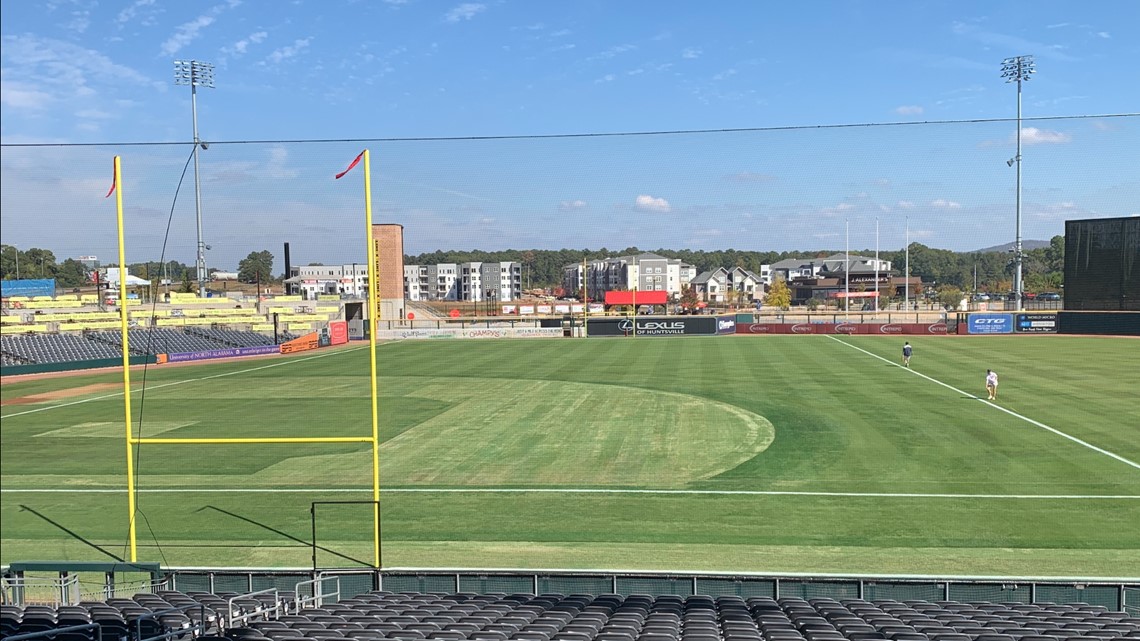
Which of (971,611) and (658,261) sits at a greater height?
(658,261)

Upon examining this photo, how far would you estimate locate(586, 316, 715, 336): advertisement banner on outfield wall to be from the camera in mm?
56719

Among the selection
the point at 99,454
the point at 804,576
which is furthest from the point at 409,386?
the point at 804,576

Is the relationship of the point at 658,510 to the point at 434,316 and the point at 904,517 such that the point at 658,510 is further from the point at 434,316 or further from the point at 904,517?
the point at 434,316

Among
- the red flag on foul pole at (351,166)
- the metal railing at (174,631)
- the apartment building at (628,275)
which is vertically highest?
the red flag on foul pole at (351,166)

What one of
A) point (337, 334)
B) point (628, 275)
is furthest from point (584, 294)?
point (337, 334)

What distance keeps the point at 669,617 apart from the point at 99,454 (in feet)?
58.4

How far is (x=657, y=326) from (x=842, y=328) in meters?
14.2

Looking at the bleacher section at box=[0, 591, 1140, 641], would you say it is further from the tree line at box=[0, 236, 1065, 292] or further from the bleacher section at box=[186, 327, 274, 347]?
the bleacher section at box=[186, 327, 274, 347]

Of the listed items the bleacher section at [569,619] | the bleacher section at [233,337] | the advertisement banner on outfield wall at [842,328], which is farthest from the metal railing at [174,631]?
the advertisement banner on outfield wall at [842,328]

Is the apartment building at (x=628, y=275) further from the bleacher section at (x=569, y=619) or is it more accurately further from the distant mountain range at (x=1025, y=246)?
the bleacher section at (x=569, y=619)

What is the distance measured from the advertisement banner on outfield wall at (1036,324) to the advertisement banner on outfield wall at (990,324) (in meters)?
0.52

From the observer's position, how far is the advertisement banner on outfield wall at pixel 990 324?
5212 centimetres

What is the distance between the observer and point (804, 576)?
9.85 m

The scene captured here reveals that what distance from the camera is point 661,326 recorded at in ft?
187
